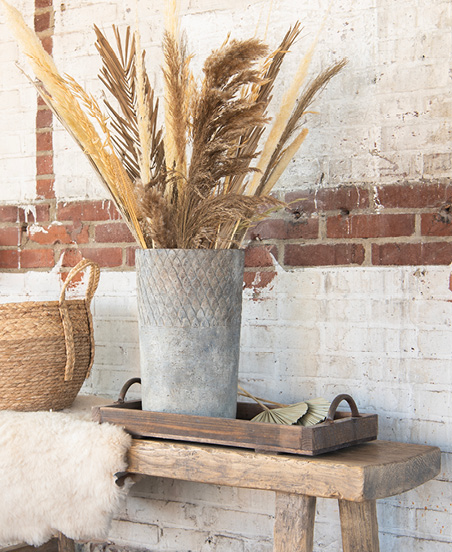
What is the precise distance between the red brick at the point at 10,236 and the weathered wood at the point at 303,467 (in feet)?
3.40

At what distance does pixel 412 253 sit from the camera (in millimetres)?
1653

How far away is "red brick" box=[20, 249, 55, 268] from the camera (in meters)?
2.17

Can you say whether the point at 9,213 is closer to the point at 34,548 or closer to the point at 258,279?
the point at 258,279

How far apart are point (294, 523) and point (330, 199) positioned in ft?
2.79

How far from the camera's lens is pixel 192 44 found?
1.93m

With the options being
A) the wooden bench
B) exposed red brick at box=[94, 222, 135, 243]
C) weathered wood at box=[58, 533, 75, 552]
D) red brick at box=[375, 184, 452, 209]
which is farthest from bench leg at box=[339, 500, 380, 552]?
exposed red brick at box=[94, 222, 135, 243]

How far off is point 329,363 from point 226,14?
1.04m

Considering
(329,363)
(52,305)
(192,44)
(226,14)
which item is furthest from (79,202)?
(329,363)

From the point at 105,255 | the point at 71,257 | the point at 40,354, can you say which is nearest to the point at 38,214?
the point at 71,257

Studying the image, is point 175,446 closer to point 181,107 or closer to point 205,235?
point 205,235

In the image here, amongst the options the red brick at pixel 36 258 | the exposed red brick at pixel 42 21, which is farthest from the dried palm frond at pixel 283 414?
the exposed red brick at pixel 42 21

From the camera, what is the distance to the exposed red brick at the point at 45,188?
85.0 inches

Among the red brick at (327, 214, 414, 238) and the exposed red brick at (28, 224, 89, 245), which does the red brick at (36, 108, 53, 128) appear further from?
the red brick at (327, 214, 414, 238)

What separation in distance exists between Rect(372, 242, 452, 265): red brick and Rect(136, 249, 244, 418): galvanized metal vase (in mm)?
431
